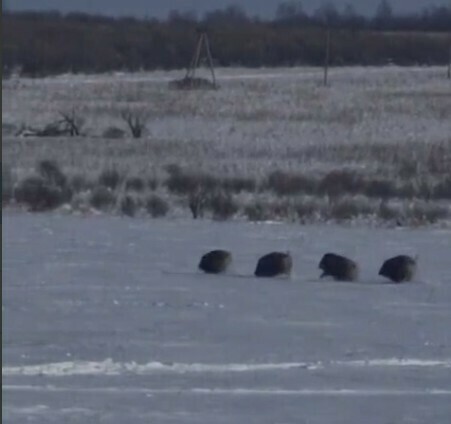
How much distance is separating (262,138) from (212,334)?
2087cm

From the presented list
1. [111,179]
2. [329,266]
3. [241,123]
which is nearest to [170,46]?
[241,123]

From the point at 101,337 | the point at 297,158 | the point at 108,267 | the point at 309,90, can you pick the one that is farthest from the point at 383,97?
the point at 101,337

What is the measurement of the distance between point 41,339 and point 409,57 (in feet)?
208

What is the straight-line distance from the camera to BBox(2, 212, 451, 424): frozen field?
345 inches

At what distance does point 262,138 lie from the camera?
3198cm

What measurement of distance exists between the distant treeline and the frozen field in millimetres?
39775

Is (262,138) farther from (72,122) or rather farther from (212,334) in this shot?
(212,334)

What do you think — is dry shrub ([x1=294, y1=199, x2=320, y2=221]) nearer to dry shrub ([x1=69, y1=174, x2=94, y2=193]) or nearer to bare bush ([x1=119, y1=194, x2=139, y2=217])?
bare bush ([x1=119, y1=194, x2=139, y2=217])

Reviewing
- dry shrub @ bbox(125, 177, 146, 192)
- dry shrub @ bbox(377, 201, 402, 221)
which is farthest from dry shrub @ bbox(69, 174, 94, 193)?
dry shrub @ bbox(377, 201, 402, 221)

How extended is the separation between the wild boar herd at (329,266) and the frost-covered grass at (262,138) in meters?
6.21

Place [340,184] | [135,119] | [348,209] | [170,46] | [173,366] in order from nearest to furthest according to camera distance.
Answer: [173,366]
[348,209]
[340,184]
[135,119]
[170,46]

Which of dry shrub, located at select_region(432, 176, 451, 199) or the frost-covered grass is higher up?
dry shrub, located at select_region(432, 176, 451, 199)

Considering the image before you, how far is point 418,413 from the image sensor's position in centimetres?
866

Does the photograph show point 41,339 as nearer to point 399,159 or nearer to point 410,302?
point 410,302
